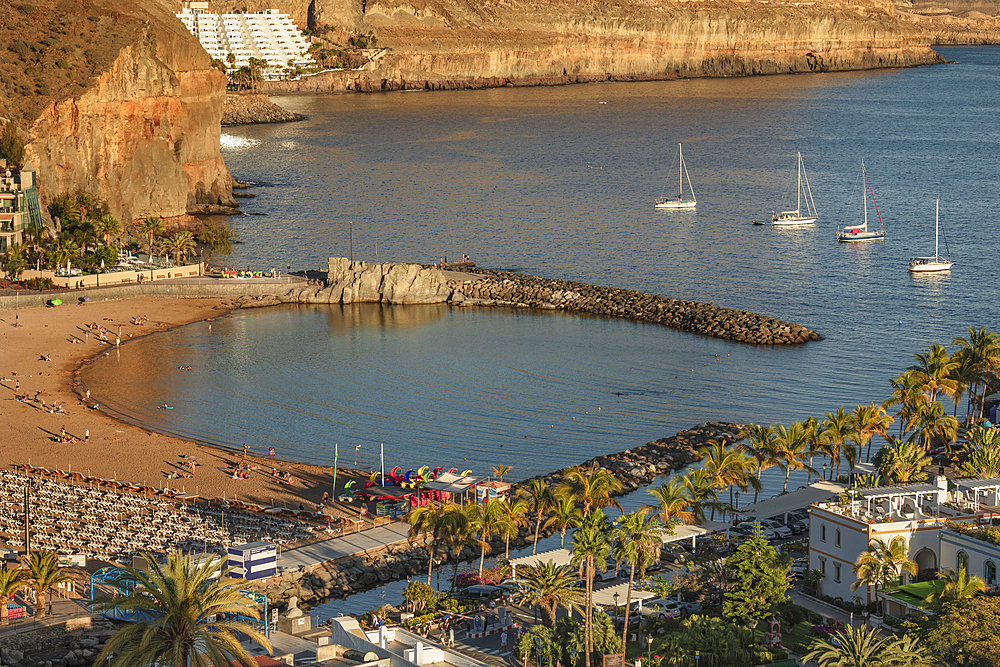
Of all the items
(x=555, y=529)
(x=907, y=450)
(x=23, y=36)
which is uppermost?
(x=23, y=36)

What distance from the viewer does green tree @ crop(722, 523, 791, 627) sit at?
41594 millimetres

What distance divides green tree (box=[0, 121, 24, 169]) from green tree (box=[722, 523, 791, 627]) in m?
78.0

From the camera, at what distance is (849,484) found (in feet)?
175

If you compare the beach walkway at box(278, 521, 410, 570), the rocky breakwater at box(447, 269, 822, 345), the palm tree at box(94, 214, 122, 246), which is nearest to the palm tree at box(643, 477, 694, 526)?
the beach walkway at box(278, 521, 410, 570)

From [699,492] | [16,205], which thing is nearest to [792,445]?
[699,492]

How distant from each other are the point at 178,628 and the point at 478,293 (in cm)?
6939

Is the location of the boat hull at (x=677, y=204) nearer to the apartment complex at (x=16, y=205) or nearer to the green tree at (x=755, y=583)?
the apartment complex at (x=16, y=205)

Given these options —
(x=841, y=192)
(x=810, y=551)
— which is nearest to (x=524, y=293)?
(x=810, y=551)

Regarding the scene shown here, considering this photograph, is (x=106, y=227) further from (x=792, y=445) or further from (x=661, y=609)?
(x=661, y=609)

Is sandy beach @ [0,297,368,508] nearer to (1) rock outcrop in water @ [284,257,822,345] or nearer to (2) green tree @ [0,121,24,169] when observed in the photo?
(1) rock outcrop in water @ [284,257,822,345]

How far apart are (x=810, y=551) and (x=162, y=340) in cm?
5462

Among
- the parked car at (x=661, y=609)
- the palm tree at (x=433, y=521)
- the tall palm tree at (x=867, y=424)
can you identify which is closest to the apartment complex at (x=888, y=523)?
the parked car at (x=661, y=609)

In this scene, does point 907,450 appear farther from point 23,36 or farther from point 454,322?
point 23,36

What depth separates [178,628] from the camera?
32.5m
